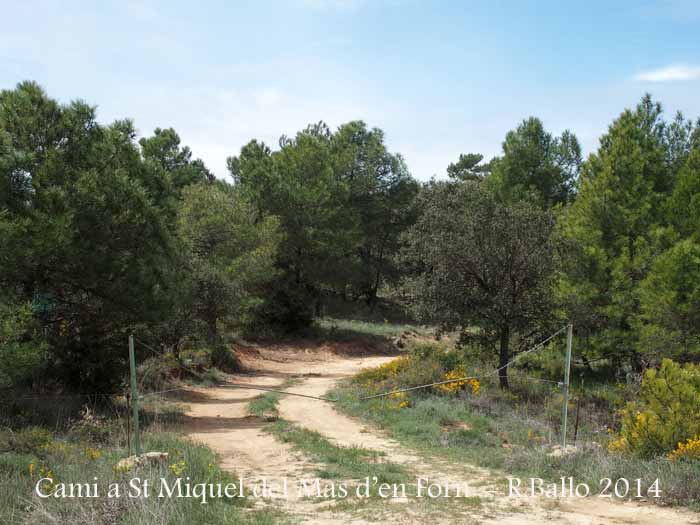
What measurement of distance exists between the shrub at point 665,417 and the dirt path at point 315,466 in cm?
197

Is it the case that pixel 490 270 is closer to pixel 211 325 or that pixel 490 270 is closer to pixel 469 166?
pixel 211 325

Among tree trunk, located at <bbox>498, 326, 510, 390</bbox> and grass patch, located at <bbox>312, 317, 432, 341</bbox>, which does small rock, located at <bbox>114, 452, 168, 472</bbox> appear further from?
grass patch, located at <bbox>312, 317, 432, 341</bbox>

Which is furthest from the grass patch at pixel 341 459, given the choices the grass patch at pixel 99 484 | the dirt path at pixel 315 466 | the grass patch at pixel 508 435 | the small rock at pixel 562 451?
the small rock at pixel 562 451

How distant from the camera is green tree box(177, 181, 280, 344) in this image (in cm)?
2216

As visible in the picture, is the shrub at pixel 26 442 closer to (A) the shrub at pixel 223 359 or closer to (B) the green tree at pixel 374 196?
(A) the shrub at pixel 223 359

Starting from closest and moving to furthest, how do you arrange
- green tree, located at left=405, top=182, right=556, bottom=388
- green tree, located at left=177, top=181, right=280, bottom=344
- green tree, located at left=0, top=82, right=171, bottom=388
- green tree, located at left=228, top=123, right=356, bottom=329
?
green tree, located at left=0, top=82, right=171, bottom=388 < green tree, located at left=405, top=182, right=556, bottom=388 < green tree, located at left=177, top=181, right=280, bottom=344 < green tree, located at left=228, top=123, right=356, bottom=329

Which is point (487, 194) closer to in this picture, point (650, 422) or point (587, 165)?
point (587, 165)

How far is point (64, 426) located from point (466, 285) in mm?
11032

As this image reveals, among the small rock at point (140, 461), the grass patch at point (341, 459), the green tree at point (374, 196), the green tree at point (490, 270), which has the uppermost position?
the green tree at point (374, 196)

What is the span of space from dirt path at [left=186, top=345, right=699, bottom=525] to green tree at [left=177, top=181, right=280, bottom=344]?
325 cm

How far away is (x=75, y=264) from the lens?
498 inches

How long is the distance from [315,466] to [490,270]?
9.82m

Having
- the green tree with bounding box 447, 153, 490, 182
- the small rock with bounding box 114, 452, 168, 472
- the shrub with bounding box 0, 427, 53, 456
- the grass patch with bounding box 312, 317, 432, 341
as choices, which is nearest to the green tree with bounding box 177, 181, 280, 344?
the grass patch with bounding box 312, 317, 432, 341

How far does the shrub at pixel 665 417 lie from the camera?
8.95 metres
